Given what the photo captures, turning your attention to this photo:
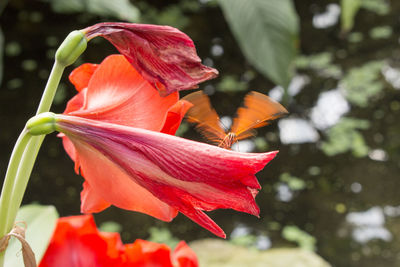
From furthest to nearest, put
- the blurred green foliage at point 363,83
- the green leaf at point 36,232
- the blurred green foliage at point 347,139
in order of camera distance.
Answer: the blurred green foliage at point 363,83
the blurred green foliage at point 347,139
the green leaf at point 36,232

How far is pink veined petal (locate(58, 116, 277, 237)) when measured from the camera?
0.17 m

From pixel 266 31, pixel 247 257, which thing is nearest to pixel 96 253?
pixel 266 31

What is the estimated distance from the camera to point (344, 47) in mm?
2275

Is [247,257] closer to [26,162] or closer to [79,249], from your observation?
[79,249]

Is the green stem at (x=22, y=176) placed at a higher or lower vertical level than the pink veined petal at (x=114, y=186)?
higher

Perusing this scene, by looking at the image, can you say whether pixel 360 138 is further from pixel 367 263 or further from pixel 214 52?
pixel 214 52

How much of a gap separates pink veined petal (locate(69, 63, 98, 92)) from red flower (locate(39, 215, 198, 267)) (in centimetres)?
9

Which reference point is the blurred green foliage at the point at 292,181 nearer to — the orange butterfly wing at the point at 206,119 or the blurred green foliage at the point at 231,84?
the blurred green foliage at the point at 231,84

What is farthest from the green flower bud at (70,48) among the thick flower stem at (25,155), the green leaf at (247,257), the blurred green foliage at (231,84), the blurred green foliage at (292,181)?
the blurred green foliage at (231,84)

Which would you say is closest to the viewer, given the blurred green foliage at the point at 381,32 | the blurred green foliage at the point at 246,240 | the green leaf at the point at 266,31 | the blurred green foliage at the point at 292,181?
the green leaf at the point at 266,31

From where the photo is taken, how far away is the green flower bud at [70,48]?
0.61ft

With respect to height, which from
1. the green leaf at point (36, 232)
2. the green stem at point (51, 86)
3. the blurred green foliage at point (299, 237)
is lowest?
the blurred green foliage at point (299, 237)

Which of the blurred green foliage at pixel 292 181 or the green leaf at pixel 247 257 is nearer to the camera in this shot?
the green leaf at pixel 247 257

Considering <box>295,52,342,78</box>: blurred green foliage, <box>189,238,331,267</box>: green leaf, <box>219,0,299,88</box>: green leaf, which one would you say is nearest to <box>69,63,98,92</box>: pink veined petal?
<box>219,0,299,88</box>: green leaf
